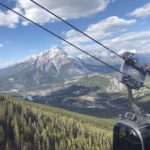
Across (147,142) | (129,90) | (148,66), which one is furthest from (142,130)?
(148,66)

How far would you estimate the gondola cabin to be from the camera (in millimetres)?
24484

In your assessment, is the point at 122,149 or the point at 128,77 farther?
the point at 122,149

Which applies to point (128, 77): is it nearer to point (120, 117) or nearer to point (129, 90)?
point (129, 90)

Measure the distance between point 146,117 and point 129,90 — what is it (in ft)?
8.01

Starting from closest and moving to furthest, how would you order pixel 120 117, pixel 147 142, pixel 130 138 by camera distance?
pixel 147 142 < pixel 130 138 < pixel 120 117

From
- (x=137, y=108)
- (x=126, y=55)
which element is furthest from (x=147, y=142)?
(x=126, y=55)

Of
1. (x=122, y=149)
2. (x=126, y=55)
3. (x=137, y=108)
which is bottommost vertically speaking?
(x=122, y=149)

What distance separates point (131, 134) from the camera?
25750 mm

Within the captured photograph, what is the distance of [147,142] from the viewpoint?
2445 centimetres

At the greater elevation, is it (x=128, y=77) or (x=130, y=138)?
(x=128, y=77)

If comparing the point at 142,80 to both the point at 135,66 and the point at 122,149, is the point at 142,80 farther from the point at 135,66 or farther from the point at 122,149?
the point at 122,149

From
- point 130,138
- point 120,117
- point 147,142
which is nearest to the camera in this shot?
point 147,142

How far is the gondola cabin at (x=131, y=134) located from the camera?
24.5 metres

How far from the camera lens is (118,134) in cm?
2800
